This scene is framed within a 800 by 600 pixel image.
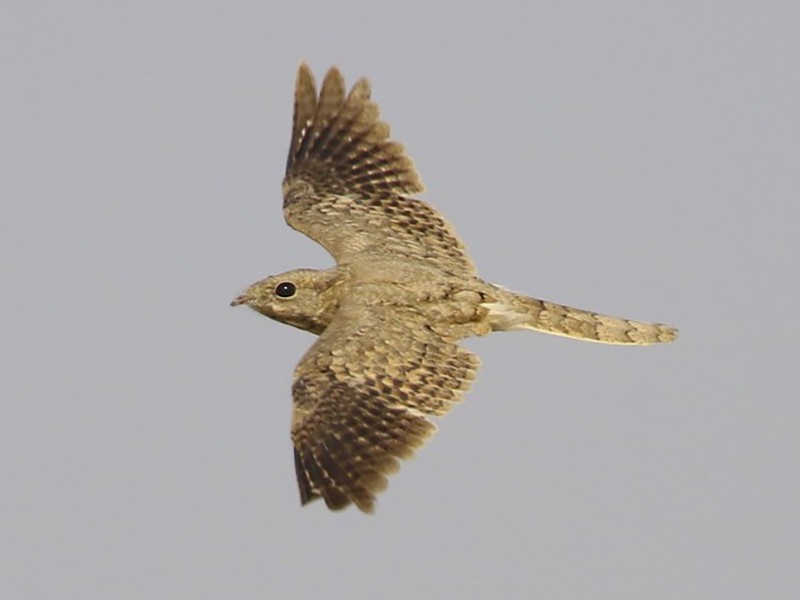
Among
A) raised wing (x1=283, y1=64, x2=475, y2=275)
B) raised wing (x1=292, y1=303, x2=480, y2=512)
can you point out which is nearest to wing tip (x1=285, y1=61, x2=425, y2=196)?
raised wing (x1=283, y1=64, x2=475, y2=275)

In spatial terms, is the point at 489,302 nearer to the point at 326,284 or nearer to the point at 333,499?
the point at 326,284

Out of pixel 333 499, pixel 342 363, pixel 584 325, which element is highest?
pixel 584 325

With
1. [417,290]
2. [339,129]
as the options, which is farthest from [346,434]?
[339,129]

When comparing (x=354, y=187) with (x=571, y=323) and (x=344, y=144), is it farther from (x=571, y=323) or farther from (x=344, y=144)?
(x=571, y=323)

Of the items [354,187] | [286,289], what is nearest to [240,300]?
[286,289]

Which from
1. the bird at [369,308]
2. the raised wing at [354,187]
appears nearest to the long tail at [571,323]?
the bird at [369,308]

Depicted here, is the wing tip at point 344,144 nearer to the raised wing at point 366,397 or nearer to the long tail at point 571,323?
the long tail at point 571,323
